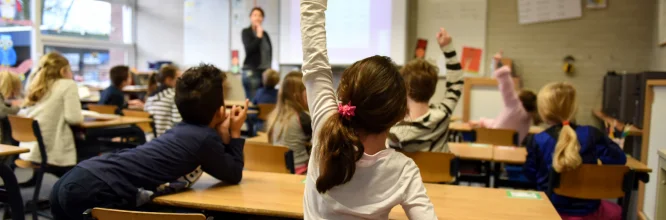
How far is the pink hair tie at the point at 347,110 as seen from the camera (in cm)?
122

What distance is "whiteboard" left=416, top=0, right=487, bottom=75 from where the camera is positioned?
6.79 metres

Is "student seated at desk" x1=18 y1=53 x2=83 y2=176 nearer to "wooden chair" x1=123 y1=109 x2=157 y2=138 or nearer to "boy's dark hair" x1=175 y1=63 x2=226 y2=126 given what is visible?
"wooden chair" x1=123 y1=109 x2=157 y2=138

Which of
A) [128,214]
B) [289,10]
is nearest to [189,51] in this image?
[289,10]

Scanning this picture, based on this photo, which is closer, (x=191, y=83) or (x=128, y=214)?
(x=128, y=214)

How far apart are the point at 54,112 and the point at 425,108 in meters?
2.50

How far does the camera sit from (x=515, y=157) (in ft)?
9.49

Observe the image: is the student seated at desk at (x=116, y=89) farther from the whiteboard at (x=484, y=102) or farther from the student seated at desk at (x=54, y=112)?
the whiteboard at (x=484, y=102)

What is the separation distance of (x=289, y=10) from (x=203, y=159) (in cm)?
612

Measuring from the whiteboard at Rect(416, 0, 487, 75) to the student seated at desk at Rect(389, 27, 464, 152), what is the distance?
452cm

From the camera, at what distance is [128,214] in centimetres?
142

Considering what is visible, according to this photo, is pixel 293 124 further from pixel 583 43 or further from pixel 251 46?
pixel 583 43

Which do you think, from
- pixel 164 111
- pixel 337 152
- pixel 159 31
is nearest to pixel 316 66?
pixel 337 152

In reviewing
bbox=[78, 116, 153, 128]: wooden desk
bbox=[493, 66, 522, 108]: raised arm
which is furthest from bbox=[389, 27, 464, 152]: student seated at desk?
bbox=[78, 116, 153, 128]: wooden desk

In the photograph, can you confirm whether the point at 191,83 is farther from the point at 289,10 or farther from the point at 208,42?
the point at 208,42
